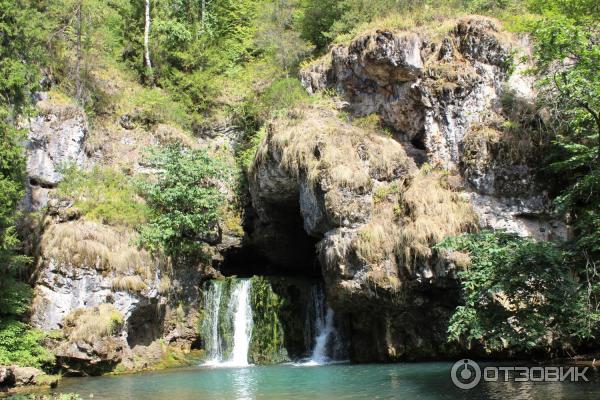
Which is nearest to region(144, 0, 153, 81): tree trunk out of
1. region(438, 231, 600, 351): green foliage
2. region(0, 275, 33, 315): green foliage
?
region(0, 275, 33, 315): green foliage

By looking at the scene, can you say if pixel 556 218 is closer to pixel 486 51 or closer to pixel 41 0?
pixel 486 51

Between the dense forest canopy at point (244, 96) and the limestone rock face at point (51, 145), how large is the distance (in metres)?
1.55

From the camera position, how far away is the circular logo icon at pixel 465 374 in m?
11.9

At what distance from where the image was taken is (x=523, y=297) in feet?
32.3

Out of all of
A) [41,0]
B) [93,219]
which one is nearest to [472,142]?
[93,219]

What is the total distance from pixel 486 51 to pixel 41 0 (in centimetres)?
1915

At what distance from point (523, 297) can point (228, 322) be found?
12484 millimetres

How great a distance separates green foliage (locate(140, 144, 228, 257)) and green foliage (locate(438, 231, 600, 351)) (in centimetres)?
1254

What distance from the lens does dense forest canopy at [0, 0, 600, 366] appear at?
9859 mm

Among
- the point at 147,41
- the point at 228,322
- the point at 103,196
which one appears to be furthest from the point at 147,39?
the point at 228,322

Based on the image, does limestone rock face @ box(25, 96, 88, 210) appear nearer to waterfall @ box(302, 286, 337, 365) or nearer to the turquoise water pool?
the turquoise water pool

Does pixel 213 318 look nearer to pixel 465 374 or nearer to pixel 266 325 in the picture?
pixel 266 325

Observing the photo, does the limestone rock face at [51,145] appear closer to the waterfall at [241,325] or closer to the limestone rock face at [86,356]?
the limestone rock face at [86,356]

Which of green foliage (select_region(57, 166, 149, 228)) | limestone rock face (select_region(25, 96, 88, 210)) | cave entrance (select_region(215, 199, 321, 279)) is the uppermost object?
limestone rock face (select_region(25, 96, 88, 210))
